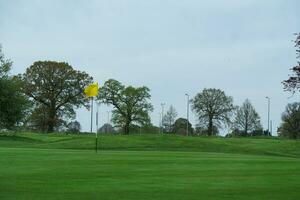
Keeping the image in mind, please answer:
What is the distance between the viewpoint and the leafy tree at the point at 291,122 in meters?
144

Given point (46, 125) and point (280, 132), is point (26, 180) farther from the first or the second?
point (280, 132)

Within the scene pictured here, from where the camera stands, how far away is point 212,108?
141 m

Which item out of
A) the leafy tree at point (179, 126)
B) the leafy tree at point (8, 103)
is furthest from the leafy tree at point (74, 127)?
the leafy tree at point (8, 103)

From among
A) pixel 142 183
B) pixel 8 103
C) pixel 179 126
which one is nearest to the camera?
pixel 142 183

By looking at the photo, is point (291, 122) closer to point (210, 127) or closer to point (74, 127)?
point (210, 127)

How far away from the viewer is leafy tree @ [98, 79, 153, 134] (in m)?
135

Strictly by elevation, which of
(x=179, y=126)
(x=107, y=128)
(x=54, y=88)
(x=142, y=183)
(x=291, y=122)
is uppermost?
(x=54, y=88)

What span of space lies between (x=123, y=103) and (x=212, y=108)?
2306cm

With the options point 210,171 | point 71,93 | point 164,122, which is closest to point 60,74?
point 71,93

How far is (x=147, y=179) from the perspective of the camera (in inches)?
745

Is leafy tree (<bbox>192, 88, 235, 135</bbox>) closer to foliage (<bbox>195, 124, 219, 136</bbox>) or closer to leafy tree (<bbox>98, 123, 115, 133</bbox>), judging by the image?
foliage (<bbox>195, 124, 219, 136</bbox>)

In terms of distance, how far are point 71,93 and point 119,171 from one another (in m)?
97.8

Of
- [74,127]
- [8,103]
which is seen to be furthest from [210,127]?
[8,103]

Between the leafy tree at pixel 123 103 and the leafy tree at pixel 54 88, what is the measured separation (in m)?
14.9
